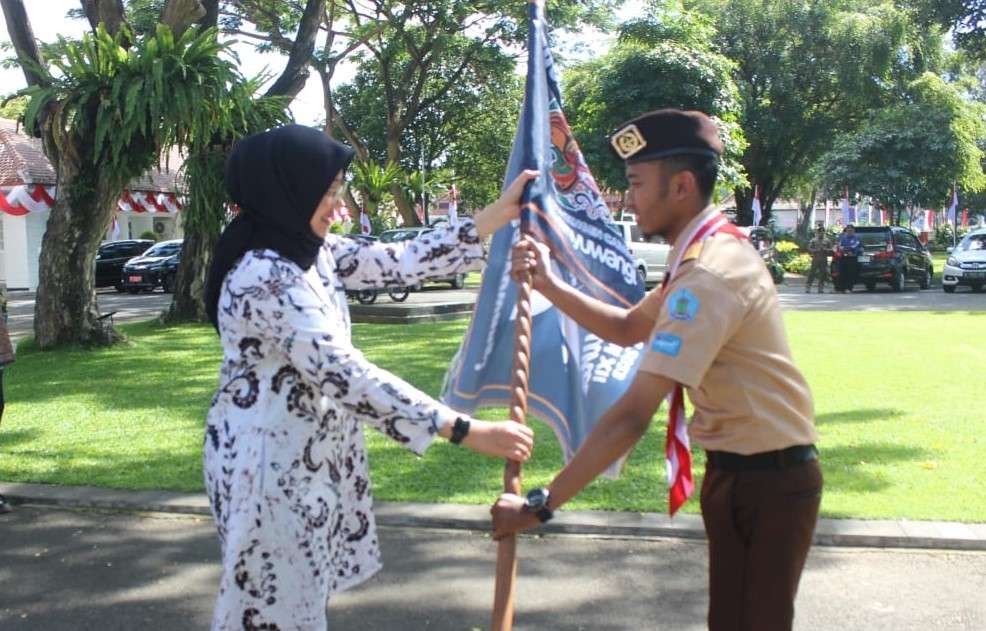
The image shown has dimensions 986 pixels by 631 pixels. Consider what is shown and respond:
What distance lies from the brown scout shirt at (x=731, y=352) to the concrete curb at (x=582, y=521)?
10.5ft

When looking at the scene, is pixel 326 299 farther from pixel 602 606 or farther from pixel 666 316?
pixel 602 606

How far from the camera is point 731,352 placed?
101 inches

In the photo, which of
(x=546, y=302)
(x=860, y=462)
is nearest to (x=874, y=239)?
(x=860, y=462)

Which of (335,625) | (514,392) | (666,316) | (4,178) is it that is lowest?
(335,625)

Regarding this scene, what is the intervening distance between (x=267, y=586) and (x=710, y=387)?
1.27m

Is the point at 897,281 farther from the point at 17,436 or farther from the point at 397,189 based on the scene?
the point at 17,436

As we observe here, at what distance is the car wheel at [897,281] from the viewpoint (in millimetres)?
27172

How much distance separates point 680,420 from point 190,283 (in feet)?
52.7

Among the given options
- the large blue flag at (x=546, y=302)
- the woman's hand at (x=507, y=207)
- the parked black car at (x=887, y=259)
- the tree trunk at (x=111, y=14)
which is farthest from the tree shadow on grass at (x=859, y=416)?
the parked black car at (x=887, y=259)

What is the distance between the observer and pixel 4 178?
3281cm

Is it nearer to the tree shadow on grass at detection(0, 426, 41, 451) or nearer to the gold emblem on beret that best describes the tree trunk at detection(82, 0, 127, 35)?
the tree shadow on grass at detection(0, 426, 41, 451)

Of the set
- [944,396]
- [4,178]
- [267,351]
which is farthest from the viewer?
[4,178]

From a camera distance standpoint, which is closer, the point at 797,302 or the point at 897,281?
the point at 797,302

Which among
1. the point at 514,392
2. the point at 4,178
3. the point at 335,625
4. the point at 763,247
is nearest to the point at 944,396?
the point at 335,625
